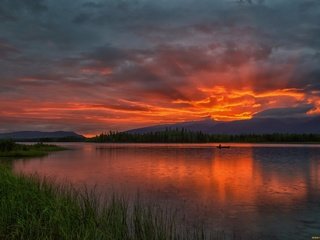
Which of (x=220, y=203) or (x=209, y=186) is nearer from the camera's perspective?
(x=220, y=203)

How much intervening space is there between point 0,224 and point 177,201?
14.9 meters

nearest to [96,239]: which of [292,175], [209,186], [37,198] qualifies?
[37,198]

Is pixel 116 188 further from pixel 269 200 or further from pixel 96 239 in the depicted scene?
pixel 96 239

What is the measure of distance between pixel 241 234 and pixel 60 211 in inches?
368

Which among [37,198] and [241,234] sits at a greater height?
[37,198]

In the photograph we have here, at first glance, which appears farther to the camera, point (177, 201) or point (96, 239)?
point (177, 201)

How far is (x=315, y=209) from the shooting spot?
24.0 m

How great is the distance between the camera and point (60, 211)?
14.2m

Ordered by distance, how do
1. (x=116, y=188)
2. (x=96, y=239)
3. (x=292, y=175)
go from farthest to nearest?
(x=292, y=175) < (x=116, y=188) < (x=96, y=239)

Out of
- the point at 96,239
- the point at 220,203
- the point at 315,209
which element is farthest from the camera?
the point at 220,203

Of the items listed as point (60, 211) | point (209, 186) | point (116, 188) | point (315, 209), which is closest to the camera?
point (60, 211)

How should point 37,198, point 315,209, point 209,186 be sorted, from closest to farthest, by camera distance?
point 37,198
point 315,209
point 209,186

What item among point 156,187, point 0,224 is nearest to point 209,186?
point 156,187

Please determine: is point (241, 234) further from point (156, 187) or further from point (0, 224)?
point (156, 187)
